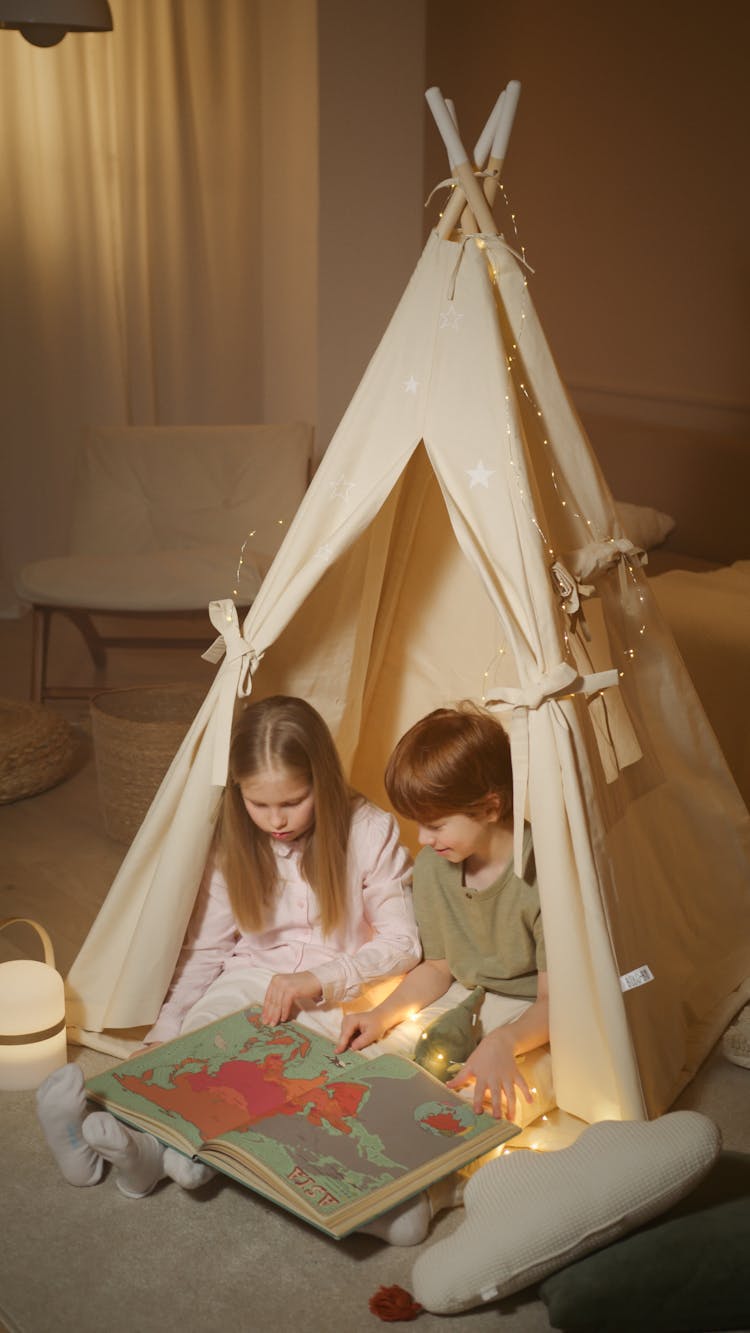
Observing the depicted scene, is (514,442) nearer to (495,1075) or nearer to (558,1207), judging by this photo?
(495,1075)

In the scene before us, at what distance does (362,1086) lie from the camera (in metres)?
1.91

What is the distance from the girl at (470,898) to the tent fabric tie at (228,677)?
252 millimetres

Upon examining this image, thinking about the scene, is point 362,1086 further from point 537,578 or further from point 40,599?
point 40,599

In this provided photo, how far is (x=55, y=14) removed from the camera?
320cm

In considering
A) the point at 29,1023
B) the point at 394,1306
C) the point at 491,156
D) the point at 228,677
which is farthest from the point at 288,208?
the point at 394,1306

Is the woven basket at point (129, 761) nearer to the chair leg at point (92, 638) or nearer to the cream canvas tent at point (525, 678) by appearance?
the cream canvas tent at point (525, 678)

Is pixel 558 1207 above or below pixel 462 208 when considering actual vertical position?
below

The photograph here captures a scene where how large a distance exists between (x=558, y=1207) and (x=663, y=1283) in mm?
143

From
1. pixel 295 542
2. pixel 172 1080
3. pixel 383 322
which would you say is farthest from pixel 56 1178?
pixel 383 322

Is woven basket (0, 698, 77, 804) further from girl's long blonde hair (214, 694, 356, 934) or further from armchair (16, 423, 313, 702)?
girl's long blonde hair (214, 694, 356, 934)

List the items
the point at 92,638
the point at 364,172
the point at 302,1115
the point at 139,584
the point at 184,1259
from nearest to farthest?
1. the point at 184,1259
2. the point at 302,1115
3. the point at 139,584
4. the point at 92,638
5. the point at 364,172

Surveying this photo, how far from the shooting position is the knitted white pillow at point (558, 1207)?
5.19 ft

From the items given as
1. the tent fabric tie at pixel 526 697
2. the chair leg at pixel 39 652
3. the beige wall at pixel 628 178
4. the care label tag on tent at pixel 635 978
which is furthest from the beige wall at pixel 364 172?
the care label tag on tent at pixel 635 978

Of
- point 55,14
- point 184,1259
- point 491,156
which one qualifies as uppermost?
point 55,14
